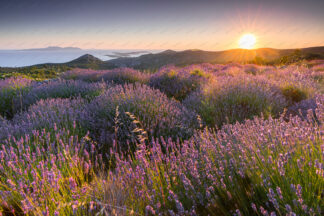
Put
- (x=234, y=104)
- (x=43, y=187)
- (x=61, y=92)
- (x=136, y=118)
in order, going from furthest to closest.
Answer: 1. (x=61, y=92)
2. (x=234, y=104)
3. (x=136, y=118)
4. (x=43, y=187)

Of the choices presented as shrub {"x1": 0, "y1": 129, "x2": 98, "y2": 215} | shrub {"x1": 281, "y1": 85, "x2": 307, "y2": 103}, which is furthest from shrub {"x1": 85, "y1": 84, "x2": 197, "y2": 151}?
shrub {"x1": 281, "y1": 85, "x2": 307, "y2": 103}

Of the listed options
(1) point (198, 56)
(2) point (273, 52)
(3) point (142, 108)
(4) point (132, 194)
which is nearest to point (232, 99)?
(3) point (142, 108)

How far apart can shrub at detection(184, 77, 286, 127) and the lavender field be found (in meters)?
0.02

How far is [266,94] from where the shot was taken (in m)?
4.31

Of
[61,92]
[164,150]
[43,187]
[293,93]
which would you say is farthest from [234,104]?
[61,92]

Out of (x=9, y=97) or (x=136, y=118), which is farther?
(x=9, y=97)

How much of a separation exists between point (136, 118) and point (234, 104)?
202 cm

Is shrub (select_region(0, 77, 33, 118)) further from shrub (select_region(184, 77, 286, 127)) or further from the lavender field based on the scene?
shrub (select_region(184, 77, 286, 127))

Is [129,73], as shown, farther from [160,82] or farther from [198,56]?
[198,56]

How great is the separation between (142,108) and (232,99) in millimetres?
2000

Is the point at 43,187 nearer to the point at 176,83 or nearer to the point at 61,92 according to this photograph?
the point at 61,92

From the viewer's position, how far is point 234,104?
4.13 m

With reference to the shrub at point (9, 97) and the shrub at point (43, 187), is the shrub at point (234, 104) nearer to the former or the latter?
the shrub at point (43, 187)

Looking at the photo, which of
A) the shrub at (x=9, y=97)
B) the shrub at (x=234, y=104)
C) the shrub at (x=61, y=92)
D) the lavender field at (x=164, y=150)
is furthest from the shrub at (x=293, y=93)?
the shrub at (x=9, y=97)
